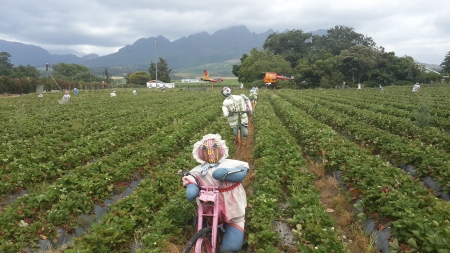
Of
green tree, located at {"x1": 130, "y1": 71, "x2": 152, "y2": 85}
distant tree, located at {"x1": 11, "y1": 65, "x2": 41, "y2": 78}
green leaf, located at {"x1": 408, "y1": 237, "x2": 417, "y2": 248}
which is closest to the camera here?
green leaf, located at {"x1": 408, "y1": 237, "x2": 417, "y2": 248}

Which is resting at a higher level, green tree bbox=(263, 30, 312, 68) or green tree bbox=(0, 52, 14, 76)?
green tree bbox=(263, 30, 312, 68)

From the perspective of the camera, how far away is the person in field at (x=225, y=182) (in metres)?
4.01

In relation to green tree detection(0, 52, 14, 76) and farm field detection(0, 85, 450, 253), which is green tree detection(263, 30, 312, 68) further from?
farm field detection(0, 85, 450, 253)

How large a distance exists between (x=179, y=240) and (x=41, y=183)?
4.50 metres

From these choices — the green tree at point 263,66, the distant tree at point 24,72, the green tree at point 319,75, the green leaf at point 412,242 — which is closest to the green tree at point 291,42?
the green tree at point 263,66

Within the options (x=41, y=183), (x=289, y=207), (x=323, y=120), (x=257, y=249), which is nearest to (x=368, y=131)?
(x=323, y=120)

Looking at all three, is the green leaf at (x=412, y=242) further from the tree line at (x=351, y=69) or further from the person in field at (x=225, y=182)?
the tree line at (x=351, y=69)

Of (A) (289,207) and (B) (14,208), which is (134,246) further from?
(A) (289,207)

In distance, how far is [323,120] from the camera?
51.3 ft

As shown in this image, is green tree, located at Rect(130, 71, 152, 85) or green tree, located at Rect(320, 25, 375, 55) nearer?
green tree, located at Rect(320, 25, 375, 55)

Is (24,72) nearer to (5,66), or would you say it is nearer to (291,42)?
(5,66)

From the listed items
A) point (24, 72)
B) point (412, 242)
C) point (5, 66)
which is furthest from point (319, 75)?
point (5, 66)

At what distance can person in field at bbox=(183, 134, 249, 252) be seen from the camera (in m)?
4.01

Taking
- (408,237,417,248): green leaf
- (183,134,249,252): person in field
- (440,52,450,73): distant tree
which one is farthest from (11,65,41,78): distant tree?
(440,52,450,73): distant tree
